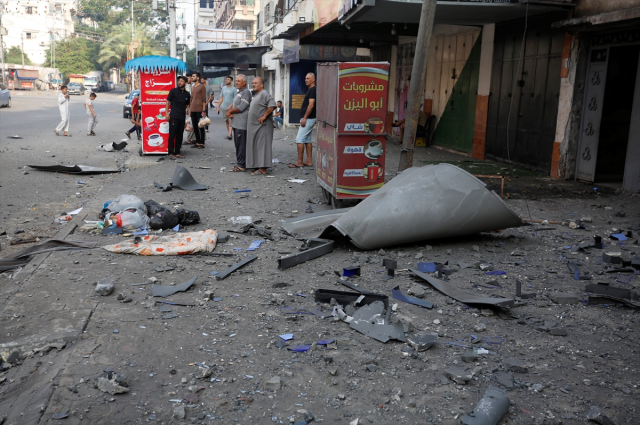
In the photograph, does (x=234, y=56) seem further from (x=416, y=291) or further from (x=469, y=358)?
(x=469, y=358)

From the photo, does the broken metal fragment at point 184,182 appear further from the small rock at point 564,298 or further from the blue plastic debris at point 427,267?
the small rock at point 564,298

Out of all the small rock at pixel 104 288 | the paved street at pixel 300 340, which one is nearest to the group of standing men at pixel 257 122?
the paved street at pixel 300 340

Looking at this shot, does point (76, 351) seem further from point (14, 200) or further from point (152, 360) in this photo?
point (14, 200)

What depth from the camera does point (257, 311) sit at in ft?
14.0

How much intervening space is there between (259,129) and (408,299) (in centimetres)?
691

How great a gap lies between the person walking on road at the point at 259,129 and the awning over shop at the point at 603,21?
550 centimetres

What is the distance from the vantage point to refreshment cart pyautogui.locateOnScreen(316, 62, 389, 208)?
7.12 m

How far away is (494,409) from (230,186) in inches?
291

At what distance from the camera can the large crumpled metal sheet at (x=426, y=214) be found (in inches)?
222

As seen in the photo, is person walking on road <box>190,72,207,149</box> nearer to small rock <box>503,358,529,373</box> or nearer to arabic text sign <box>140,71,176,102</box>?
arabic text sign <box>140,71,176,102</box>

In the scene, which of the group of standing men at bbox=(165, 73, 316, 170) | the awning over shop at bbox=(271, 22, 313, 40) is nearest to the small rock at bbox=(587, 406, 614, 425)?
the group of standing men at bbox=(165, 73, 316, 170)

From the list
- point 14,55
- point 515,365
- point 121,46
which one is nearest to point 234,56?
point 515,365

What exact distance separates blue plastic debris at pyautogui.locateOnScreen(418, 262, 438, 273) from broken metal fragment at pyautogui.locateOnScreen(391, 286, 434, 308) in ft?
2.10

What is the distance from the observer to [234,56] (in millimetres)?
26938
